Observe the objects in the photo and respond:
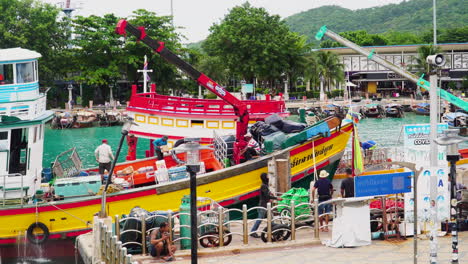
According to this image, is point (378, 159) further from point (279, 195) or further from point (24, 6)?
point (24, 6)

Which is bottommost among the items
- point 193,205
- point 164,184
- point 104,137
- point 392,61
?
point 104,137

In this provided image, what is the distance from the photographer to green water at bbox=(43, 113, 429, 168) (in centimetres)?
4900

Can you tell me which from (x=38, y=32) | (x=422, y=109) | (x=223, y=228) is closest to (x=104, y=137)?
(x=38, y=32)

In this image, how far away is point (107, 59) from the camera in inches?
3054

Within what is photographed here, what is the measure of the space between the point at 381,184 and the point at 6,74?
35.2ft

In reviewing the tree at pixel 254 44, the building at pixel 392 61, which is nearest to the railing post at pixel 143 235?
the tree at pixel 254 44

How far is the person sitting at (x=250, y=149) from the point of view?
20359 millimetres

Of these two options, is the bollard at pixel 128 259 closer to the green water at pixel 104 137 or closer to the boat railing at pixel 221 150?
the boat railing at pixel 221 150

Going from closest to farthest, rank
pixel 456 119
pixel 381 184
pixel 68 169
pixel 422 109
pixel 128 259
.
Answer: pixel 128 259 → pixel 381 184 → pixel 68 169 → pixel 456 119 → pixel 422 109

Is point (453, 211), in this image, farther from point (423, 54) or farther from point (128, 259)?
point (423, 54)

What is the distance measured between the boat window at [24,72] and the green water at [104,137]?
23.9m

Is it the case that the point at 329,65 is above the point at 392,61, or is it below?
below

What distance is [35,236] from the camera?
1766 centimetres

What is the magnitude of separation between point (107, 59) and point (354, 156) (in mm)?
Answer: 61772
